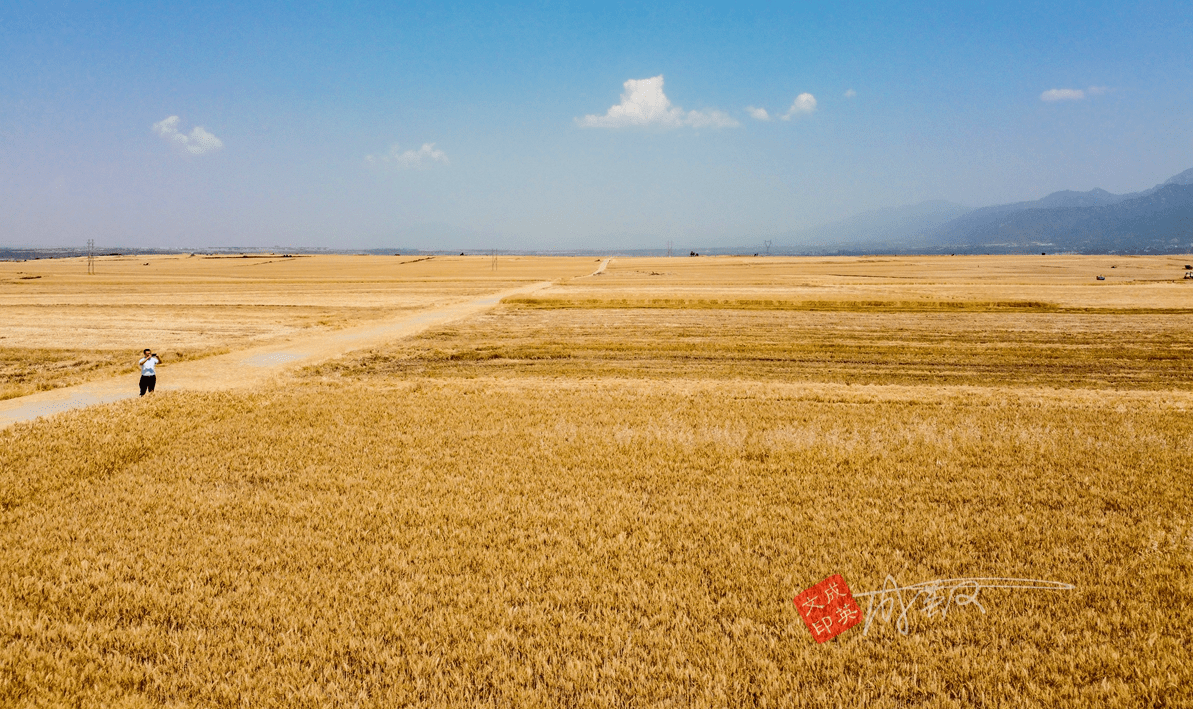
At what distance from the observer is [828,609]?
741 centimetres

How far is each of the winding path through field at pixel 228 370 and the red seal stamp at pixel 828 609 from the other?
20.7 m

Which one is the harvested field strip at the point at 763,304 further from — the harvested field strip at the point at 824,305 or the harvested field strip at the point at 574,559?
the harvested field strip at the point at 574,559

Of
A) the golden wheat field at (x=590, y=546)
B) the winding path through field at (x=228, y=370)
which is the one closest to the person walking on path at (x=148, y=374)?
the winding path through field at (x=228, y=370)

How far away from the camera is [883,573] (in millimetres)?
8164

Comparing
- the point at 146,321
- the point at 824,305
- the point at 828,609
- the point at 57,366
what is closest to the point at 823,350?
the point at 824,305

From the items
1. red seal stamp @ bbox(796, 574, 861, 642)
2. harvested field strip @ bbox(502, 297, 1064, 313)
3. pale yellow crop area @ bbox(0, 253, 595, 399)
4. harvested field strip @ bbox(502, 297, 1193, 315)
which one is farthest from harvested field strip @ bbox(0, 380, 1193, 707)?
harvested field strip @ bbox(502, 297, 1064, 313)

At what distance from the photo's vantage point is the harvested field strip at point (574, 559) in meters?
6.24

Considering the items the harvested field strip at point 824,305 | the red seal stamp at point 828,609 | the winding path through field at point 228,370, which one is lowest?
→ the red seal stamp at point 828,609

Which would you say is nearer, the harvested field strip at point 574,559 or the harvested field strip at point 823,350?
the harvested field strip at point 574,559

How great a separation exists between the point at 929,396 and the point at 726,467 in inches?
464

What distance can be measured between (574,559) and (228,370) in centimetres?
2316

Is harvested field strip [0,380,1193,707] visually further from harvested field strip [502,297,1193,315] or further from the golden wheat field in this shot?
harvested field strip [502,297,1193,315]

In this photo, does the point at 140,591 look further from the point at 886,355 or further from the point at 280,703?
the point at 886,355

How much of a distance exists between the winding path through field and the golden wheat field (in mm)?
2919
